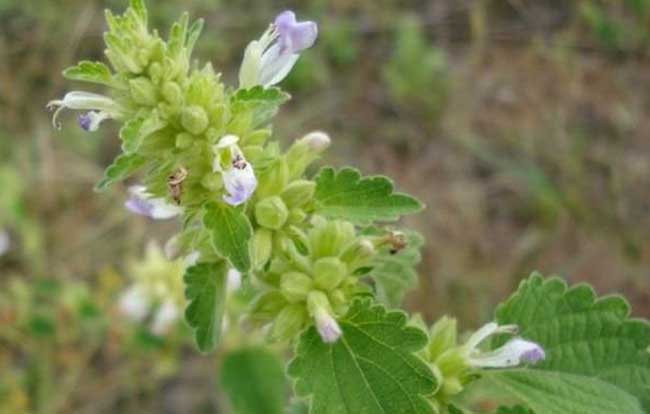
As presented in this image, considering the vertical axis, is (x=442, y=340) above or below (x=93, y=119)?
below

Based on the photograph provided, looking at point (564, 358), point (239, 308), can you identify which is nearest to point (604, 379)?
point (564, 358)

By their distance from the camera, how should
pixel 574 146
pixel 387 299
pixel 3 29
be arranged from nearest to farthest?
pixel 387 299 → pixel 574 146 → pixel 3 29

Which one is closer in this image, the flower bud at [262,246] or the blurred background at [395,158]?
the flower bud at [262,246]

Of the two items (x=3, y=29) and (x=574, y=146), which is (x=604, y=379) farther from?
(x=3, y=29)

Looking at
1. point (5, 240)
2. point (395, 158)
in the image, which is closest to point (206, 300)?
point (5, 240)

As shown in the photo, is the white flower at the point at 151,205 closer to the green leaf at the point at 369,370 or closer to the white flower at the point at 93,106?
the white flower at the point at 93,106

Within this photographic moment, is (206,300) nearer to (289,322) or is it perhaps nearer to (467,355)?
(289,322)

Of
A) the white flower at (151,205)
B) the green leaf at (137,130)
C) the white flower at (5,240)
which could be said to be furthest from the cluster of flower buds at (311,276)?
the white flower at (5,240)
